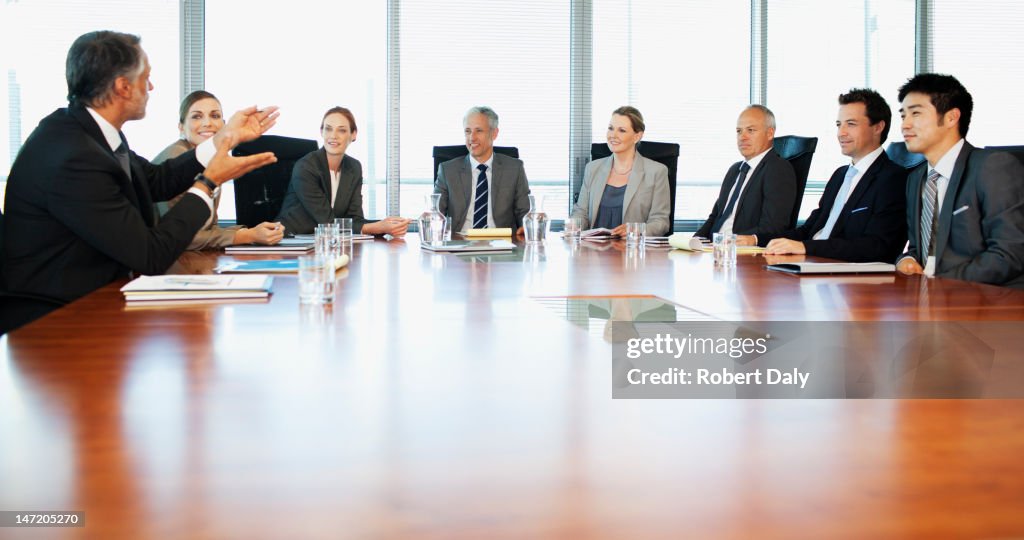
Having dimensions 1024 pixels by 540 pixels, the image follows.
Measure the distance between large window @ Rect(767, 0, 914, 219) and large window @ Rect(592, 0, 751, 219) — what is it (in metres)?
0.28

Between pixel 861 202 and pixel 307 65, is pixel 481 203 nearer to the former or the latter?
pixel 307 65

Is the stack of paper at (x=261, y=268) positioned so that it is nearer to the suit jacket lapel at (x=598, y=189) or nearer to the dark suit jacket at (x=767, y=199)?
the dark suit jacket at (x=767, y=199)

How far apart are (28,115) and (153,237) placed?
472 cm

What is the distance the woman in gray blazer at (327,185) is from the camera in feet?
16.8

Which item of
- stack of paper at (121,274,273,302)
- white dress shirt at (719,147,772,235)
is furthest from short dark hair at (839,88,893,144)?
stack of paper at (121,274,273,302)

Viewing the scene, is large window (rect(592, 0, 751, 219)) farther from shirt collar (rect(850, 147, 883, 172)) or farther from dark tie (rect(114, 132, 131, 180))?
dark tie (rect(114, 132, 131, 180))

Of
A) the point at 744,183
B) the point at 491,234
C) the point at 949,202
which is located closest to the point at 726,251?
the point at 949,202

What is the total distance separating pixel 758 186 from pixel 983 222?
5.61 feet

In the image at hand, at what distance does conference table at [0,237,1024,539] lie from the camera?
0.70m

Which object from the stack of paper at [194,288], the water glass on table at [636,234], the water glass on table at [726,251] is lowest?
the stack of paper at [194,288]

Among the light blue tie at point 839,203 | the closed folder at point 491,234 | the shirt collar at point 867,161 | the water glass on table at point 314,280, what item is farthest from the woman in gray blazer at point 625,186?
the water glass on table at point 314,280

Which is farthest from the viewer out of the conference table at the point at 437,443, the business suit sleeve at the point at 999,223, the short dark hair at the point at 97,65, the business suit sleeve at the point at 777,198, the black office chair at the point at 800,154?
the black office chair at the point at 800,154

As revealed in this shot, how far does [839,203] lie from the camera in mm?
4141

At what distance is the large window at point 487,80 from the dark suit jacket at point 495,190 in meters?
1.07
